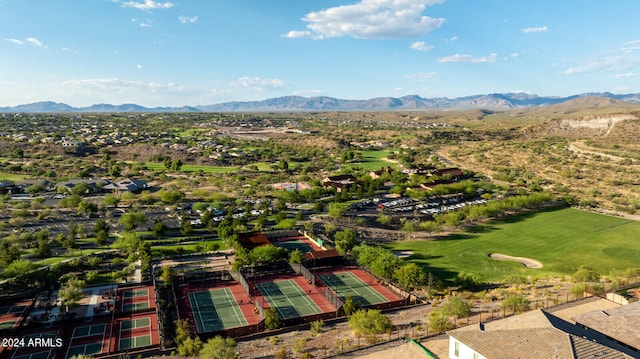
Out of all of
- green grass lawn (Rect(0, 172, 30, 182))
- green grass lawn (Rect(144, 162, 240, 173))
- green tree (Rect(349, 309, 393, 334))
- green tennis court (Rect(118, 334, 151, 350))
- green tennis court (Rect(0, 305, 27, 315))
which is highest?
green grass lawn (Rect(0, 172, 30, 182))

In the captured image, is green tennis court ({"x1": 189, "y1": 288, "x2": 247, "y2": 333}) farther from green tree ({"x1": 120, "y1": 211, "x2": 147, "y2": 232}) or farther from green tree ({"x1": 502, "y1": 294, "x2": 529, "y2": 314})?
green tree ({"x1": 502, "y1": 294, "x2": 529, "y2": 314})

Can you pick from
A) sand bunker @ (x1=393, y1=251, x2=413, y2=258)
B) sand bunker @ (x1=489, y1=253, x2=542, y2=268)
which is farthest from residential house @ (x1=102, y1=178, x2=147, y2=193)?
sand bunker @ (x1=489, y1=253, x2=542, y2=268)

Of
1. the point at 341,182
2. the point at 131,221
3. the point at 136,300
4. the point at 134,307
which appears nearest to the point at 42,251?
the point at 131,221

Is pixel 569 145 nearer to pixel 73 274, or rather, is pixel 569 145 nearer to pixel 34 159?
pixel 73 274

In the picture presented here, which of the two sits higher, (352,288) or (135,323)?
(135,323)

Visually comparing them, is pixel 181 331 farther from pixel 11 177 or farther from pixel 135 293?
pixel 11 177

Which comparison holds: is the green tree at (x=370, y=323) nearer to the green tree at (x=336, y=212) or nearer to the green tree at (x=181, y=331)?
the green tree at (x=181, y=331)

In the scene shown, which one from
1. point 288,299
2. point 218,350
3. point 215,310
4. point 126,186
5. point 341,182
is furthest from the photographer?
point 341,182

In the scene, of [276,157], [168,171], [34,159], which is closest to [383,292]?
[168,171]

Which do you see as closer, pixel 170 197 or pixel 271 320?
pixel 271 320
